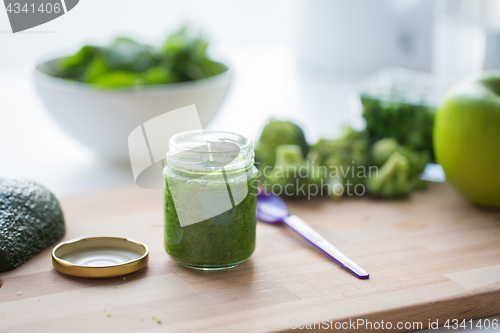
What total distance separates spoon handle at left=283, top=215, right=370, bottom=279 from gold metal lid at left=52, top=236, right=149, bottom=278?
342mm

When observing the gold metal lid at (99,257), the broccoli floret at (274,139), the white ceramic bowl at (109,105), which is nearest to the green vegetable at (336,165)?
the broccoli floret at (274,139)

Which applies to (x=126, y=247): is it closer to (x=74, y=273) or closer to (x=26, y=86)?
(x=74, y=273)

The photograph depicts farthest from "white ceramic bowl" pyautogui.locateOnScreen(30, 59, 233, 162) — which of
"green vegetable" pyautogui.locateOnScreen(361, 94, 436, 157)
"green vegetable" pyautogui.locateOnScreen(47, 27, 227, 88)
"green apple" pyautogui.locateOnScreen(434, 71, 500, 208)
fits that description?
"green apple" pyautogui.locateOnScreen(434, 71, 500, 208)

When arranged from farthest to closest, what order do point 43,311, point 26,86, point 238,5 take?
point 238,5, point 26,86, point 43,311

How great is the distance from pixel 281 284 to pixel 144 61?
0.92 meters

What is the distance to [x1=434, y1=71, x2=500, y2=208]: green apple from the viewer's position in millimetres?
1303

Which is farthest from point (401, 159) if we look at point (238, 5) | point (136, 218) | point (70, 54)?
point (238, 5)

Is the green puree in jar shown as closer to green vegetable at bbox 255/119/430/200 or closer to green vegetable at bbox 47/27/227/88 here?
green vegetable at bbox 255/119/430/200

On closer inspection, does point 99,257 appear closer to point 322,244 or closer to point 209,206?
point 209,206

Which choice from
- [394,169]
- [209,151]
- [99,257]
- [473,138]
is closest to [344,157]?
[394,169]

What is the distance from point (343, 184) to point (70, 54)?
3.06ft

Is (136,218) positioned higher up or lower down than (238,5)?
lower down

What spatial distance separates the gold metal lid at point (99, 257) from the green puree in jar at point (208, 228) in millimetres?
73

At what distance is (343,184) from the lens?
150cm
